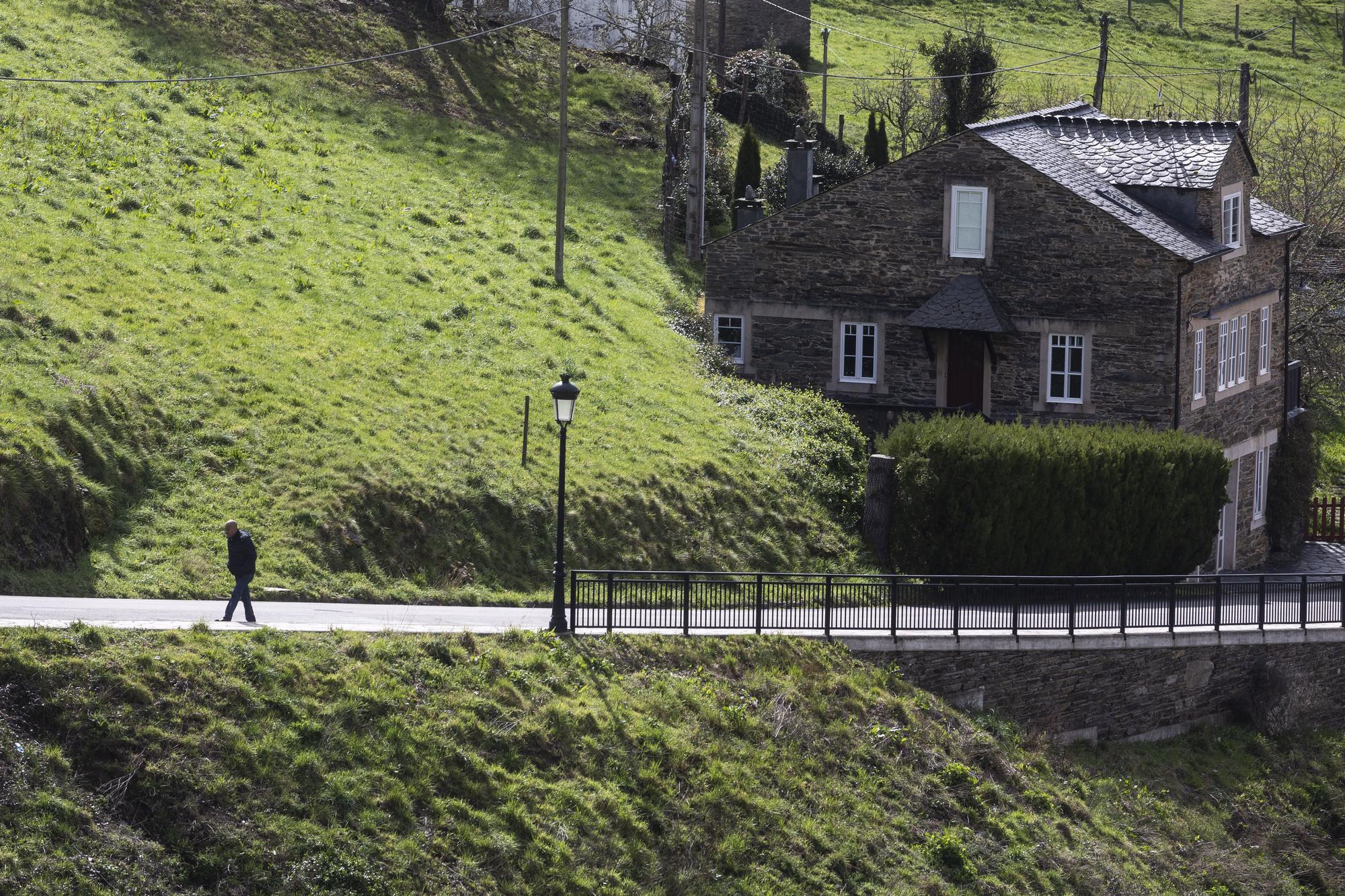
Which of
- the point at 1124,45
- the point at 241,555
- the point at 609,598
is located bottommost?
the point at 609,598

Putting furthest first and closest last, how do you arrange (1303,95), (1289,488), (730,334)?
(1303,95) → (1289,488) → (730,334)

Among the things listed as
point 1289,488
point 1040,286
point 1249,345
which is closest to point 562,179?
point 1040,286

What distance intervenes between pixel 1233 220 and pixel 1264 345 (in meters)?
3.50

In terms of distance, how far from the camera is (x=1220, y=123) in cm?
3647

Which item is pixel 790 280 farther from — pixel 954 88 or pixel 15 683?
pixel 954 88

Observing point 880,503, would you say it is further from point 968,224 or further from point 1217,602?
point 968,224

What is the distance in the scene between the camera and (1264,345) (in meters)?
38.0

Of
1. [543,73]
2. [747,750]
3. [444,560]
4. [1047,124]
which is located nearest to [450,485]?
[444,560]

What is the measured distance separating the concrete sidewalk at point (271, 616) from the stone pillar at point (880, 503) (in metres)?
7.38

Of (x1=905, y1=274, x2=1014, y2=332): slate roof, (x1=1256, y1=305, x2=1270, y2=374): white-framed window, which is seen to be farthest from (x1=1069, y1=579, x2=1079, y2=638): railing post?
(x1=1256, y1=305, x2=1270, y2=374): white-framed window

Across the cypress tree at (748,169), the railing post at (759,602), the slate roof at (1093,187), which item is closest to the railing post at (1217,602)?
the railing post at (759,602)

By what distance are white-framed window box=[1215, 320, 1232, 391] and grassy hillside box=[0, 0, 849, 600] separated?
884cm

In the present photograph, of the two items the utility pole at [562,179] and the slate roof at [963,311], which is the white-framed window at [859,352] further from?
the utility pole at [562,179]

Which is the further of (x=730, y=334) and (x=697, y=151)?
(x=697, y=151)
